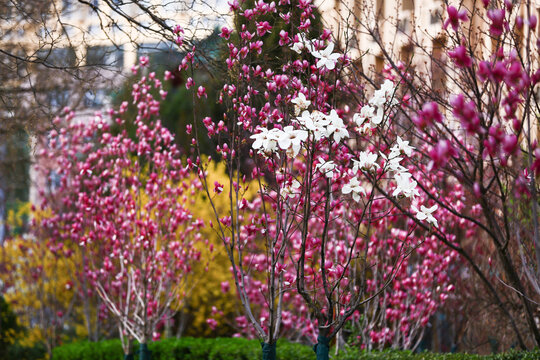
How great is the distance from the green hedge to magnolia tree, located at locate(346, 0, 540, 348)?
1.13 meters

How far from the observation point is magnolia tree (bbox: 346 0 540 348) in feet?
7.80

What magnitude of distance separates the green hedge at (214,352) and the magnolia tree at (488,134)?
1.13m

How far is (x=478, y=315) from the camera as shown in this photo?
27.2 feet

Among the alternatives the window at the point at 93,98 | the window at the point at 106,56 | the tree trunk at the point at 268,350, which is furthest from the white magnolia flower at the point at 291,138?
the window at the point at 93,98

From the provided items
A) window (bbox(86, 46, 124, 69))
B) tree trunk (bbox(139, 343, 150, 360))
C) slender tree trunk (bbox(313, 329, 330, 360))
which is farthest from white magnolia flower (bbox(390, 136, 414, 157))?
tree trunk (bbox(139, 343, 150, 360))

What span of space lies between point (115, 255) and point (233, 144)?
3.27 meters

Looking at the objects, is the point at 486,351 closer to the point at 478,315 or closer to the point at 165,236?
the point at 478,315

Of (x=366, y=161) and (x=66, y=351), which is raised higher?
(x=366, y=161)

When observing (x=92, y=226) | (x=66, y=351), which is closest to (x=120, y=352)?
(x=66, y=351)

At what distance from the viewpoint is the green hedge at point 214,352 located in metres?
6.11

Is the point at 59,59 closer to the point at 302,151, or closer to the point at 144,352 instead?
the point at 144,352

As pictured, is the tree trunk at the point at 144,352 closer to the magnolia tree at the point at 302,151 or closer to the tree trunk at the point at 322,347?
the magnolia tree at the point at 302,151

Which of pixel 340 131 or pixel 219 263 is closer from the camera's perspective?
pixel 340 131

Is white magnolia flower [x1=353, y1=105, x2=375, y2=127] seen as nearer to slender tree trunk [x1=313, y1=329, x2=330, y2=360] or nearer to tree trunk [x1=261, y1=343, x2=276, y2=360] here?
slender tree trunk [x1=313, y1=329, x2=330, y2=360]
